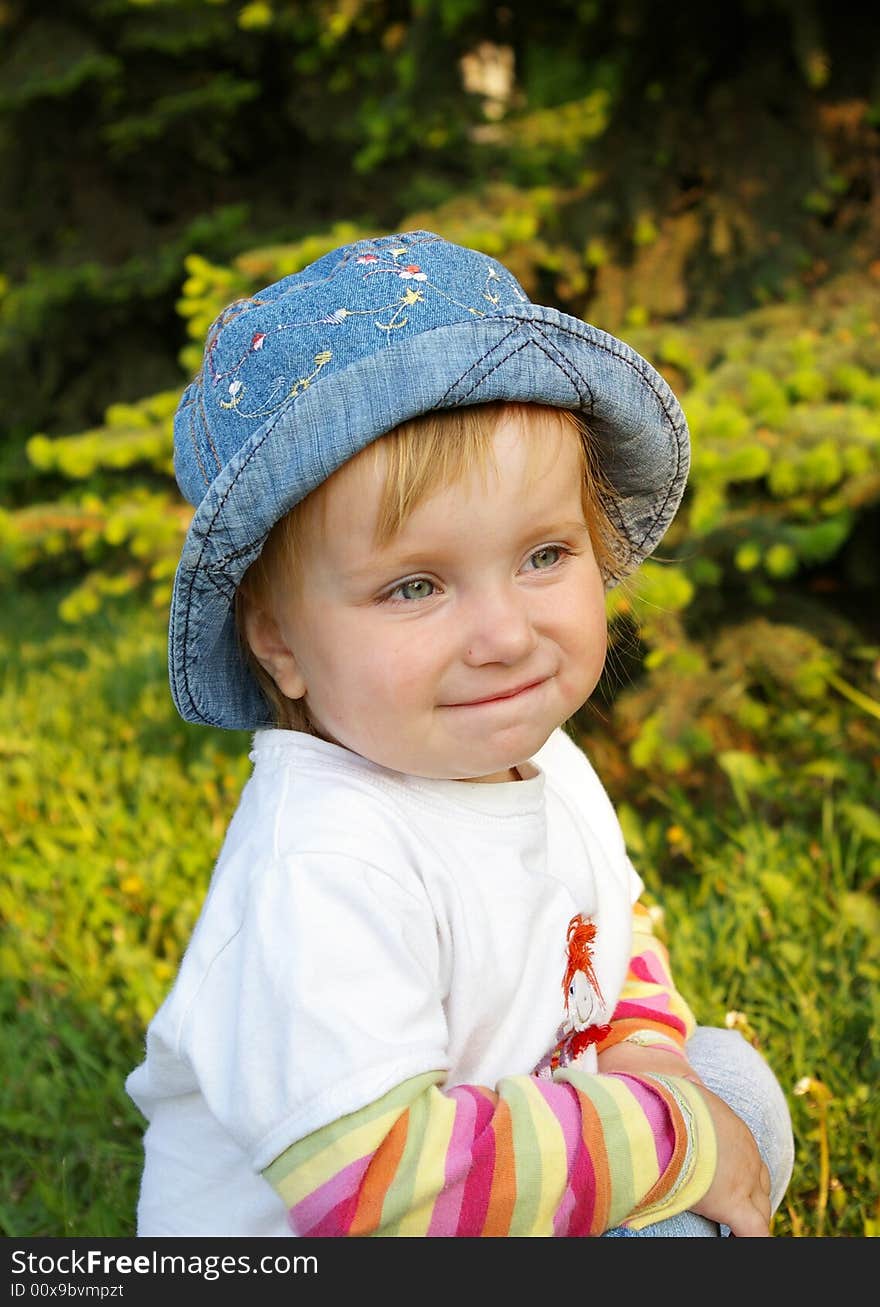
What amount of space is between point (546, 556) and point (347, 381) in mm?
342

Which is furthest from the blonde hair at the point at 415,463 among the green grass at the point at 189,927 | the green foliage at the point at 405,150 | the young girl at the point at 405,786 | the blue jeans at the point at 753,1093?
the green foliage at the point at 405,150

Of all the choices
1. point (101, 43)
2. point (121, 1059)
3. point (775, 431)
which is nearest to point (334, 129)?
point (101, 43)

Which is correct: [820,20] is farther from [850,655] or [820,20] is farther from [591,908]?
[591,908]

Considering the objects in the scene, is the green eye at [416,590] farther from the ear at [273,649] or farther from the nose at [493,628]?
the ear at [273,649]

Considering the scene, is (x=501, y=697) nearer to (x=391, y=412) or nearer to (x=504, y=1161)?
(x=391, y=412)

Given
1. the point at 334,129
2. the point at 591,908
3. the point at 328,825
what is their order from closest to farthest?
1. the point at 328,825
2. the point at 591,908
3. the point at 334,129

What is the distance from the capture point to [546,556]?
153cm

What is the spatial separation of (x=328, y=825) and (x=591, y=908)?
481 millimetres

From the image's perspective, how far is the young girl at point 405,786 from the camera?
Answer: 1.32 m

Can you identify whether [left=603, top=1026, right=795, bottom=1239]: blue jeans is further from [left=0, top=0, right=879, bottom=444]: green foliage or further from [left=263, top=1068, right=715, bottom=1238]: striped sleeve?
[left=0, top=0, right=879, bottom=444]: green foliage

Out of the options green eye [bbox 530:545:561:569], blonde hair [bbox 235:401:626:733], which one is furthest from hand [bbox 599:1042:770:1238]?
blonde hair [bbox 235:401:626:733]

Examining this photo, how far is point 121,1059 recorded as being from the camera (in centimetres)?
252

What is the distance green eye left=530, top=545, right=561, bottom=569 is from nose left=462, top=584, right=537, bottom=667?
0.08 m
